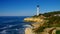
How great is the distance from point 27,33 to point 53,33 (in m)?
2.44

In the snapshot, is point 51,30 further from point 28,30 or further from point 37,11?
point 37,11

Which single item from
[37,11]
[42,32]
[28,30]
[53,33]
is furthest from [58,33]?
[37,11]

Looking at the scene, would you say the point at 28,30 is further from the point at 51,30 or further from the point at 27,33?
the point at 51,30

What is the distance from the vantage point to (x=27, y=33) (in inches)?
640

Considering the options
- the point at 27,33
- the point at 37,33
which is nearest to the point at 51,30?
the point at 37,33

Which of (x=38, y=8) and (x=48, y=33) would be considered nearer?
(x=48, y=33)

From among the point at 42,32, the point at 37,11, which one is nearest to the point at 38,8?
the point at 37,11

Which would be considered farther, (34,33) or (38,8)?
(38,8)

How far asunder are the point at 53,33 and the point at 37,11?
59.9m

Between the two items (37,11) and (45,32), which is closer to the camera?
(45,32)

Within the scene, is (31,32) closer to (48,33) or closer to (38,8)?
(48,33)

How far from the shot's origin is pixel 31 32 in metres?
16.3

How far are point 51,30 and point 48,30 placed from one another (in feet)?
0.96

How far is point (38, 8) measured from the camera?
76438 millimetres
